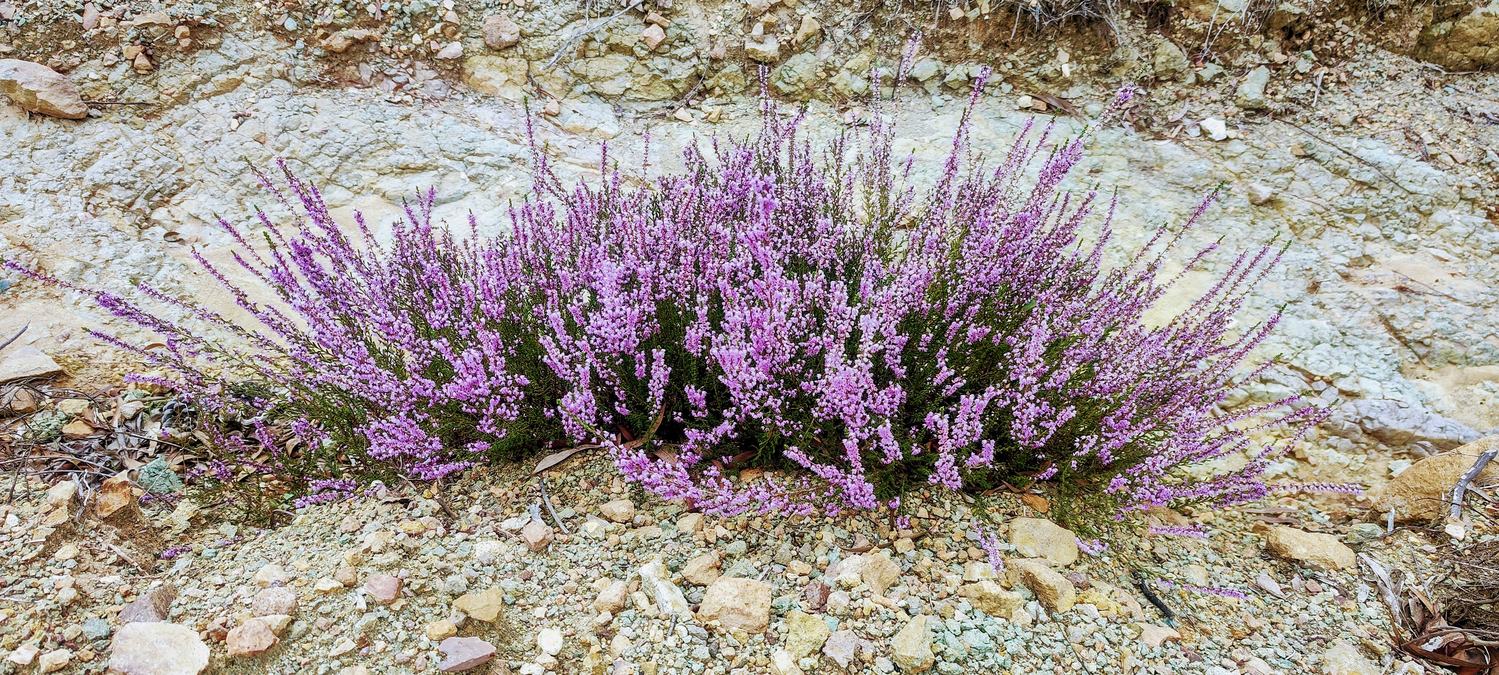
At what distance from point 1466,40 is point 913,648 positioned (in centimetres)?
520

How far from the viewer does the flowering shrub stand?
2.39 meters

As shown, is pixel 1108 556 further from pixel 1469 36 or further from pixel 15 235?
pixel 15 235

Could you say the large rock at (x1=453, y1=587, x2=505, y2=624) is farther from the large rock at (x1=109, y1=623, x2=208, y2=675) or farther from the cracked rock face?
the cracked rock face

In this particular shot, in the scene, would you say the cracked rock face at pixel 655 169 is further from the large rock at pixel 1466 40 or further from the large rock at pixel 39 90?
the large rock at pixel 1466 40

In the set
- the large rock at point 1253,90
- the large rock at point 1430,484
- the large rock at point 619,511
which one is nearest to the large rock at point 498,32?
the large rock at point 619,511

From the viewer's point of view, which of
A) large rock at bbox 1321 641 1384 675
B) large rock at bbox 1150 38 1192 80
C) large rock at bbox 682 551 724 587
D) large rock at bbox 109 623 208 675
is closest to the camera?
large rock at bbox 109 623 208 675

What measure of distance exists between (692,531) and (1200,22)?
4.64 m

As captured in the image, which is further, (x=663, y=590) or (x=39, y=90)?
(x=39, y=90)

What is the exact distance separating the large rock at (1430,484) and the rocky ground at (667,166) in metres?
0.01

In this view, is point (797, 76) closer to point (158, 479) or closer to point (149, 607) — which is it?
point (158, 479)

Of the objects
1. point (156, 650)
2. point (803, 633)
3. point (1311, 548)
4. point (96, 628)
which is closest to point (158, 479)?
point (96, 628)

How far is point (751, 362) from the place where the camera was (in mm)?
2549

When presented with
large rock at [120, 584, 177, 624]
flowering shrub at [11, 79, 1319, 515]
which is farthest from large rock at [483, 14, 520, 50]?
large rock at [120, 584, 177, 624]

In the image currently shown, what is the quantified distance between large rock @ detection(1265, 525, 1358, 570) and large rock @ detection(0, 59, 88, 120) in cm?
619
